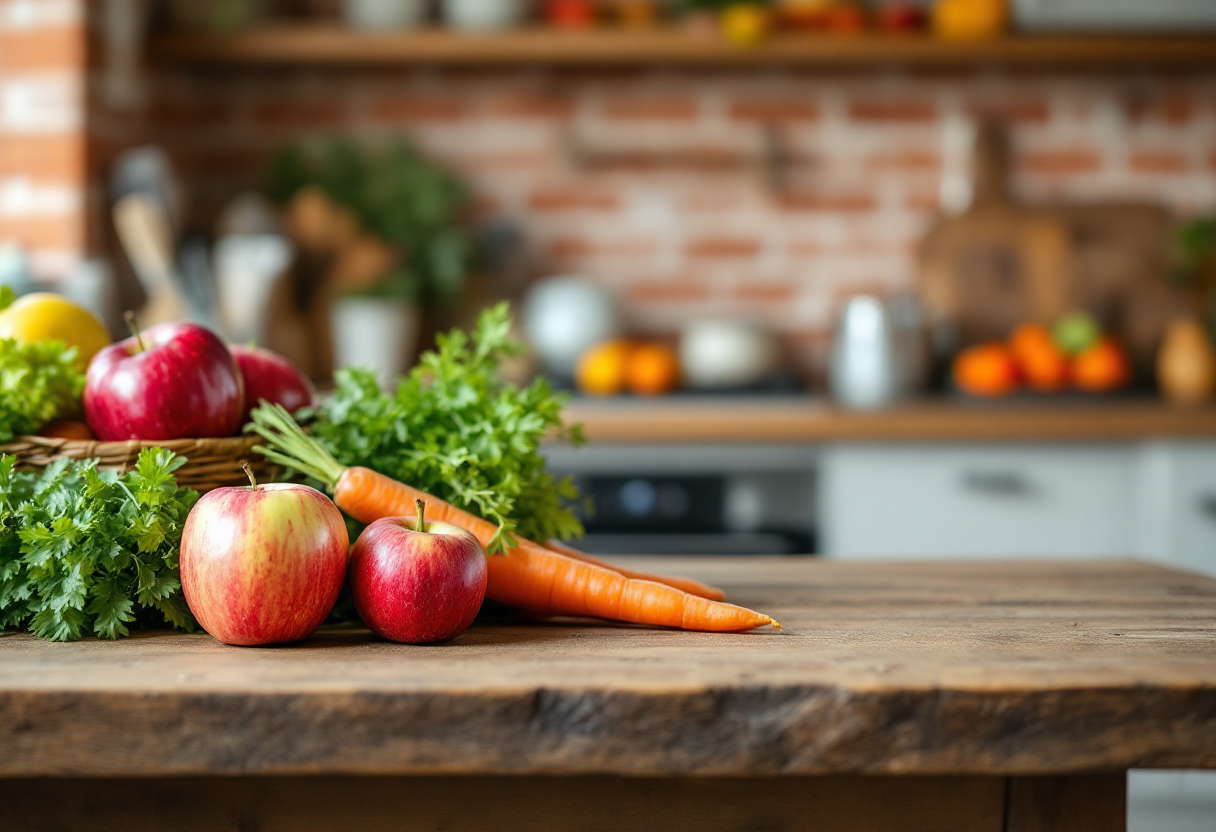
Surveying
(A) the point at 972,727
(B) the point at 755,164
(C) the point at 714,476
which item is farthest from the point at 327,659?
(B) the point at 755,164

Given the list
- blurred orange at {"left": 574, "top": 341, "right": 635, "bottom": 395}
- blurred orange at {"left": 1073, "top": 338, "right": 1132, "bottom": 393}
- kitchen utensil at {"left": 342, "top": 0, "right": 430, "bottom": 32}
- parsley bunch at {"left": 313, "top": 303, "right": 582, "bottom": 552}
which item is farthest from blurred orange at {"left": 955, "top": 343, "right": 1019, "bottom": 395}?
parsley bunch at {"left": 313, "top": 303, "right": 582, "bottom": 552}

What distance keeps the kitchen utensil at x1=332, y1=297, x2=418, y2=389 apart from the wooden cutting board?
1.31 m

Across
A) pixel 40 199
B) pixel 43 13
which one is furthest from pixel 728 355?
pixel 43 13

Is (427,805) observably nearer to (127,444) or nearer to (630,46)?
(127,444)

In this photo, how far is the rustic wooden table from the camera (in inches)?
32.0

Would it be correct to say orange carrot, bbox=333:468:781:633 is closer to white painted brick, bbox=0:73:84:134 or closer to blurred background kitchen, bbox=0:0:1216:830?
blurred background kitchen, bbox=0:0:1216:830

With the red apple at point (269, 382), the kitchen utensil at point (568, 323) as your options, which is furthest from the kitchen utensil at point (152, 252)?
the red apple at point (269, 382)

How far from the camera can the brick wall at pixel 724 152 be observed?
3.18 meters

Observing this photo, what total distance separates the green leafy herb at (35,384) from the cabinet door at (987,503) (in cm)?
167

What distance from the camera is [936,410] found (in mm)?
2518

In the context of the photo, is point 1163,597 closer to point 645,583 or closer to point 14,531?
point 645,583

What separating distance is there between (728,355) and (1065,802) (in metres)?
2.08

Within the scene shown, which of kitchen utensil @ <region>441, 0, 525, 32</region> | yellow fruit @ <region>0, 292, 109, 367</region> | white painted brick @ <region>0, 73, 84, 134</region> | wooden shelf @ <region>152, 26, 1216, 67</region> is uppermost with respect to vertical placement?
kitchen utensil @ <region>441, 0, 525, 32</region>

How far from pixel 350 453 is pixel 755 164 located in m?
2.26
